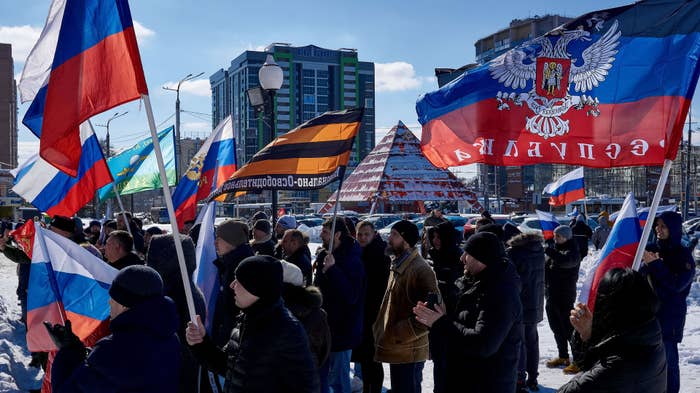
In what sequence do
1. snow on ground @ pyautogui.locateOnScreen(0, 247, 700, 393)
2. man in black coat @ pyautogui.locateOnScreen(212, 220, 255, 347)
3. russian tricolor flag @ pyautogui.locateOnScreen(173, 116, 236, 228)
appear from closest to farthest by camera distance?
man in black coat @ pyautogui.locateOnScreen(212, 220, 255, 347), snow on ground @ pyautogui.locateOnScreen(0, 247, 700, 393), russian tricolor flag @ pyautogui.locateOnScreen(173, 116, 236, 228)

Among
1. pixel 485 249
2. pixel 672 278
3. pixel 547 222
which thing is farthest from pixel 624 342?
pixel 547 222

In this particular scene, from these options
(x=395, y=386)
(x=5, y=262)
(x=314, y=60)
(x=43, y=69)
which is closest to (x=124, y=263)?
(x=43, y=69)

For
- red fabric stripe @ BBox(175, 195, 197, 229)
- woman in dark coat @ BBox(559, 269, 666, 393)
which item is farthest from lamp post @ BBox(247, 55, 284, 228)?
woman in dark coat @ BBox(559, 269, 666, 393)

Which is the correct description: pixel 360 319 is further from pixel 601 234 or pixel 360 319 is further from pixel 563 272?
pixel 601 234

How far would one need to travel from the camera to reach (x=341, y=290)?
17.4 feet

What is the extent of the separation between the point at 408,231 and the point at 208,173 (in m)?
4.51

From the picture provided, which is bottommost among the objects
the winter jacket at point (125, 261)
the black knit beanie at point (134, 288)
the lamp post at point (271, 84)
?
the winter jacket at point (125, 261)

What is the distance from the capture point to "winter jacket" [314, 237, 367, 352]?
532 cm

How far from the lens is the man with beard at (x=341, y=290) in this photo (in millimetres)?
5316

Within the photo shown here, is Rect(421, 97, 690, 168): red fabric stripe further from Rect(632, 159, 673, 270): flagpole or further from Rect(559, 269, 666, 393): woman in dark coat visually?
Rect(559, 269, 666, 393): woman in dark coat

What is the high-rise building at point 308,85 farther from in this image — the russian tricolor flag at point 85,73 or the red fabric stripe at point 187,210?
the russian tricolor flag at point 85,73

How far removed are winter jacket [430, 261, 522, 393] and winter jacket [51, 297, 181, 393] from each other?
146 centimetres

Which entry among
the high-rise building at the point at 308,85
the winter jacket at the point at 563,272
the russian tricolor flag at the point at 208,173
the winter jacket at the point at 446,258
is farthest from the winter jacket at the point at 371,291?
the high-rise building at the point at 308,85

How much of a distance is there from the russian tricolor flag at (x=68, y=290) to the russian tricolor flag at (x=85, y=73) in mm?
513
